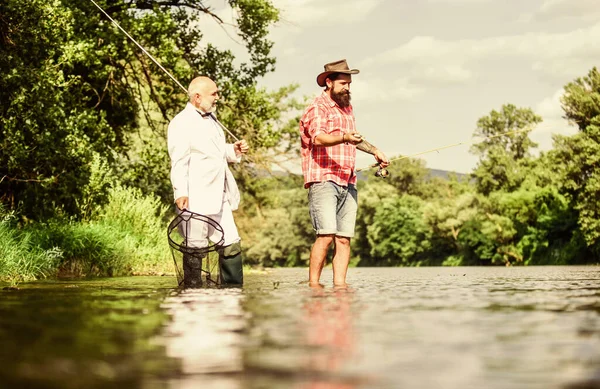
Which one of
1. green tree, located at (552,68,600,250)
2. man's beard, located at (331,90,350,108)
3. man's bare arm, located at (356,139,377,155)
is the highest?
green tree, located at (552,68,600,250)

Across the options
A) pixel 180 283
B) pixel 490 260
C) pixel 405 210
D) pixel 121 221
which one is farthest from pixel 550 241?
pixel 180 283

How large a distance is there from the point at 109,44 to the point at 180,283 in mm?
14509

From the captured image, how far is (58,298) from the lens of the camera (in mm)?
6973

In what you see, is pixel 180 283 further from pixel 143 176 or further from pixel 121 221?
pixel 143 176

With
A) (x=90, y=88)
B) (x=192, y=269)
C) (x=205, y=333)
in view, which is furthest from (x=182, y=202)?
(x=90, y=88)

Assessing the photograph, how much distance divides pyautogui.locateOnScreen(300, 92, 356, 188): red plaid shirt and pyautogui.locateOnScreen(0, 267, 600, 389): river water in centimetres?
304

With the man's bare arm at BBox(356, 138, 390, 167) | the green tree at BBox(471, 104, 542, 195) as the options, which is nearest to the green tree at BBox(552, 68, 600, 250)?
the green tree at BBox(471, 104, 542, 195)

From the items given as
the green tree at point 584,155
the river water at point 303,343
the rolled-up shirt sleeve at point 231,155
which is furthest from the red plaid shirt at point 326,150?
the green tree at point 584,155

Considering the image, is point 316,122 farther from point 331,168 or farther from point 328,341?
point 328,341

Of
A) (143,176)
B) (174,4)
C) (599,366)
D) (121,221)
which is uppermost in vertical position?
(174,4)

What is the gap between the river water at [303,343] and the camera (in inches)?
113

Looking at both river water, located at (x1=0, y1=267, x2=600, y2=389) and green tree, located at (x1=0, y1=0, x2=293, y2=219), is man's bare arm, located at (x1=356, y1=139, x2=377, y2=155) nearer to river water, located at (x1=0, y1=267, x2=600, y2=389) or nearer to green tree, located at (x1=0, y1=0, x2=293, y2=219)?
river water, located at (x1=0, y1=267, x2=600, y2=389)

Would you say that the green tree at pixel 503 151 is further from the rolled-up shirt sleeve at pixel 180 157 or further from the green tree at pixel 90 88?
the rolled-up shirt sleeve at pixel 180 157

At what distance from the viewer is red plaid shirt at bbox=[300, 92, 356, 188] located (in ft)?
30.5
